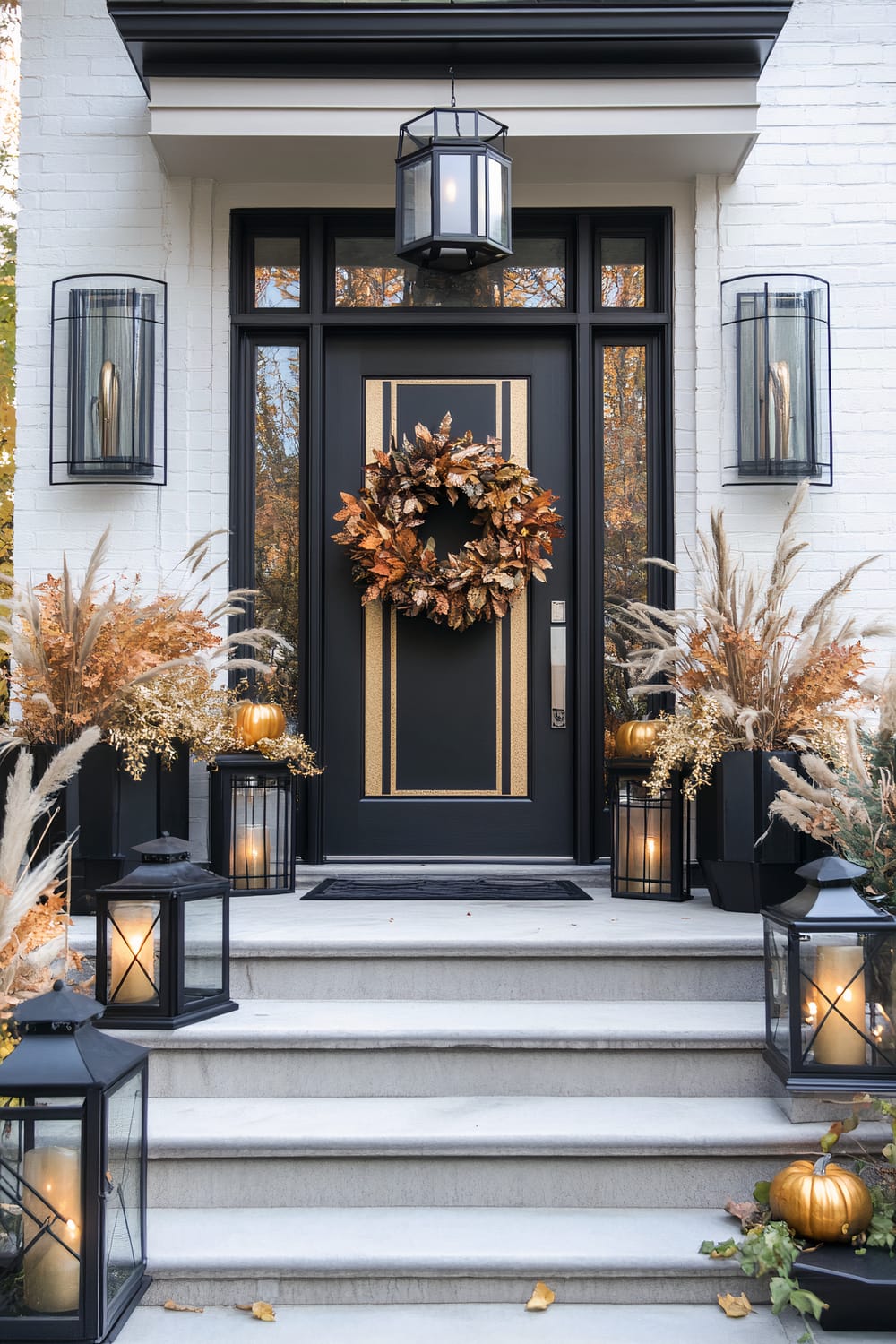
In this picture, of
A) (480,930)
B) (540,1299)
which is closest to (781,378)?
(480,930)

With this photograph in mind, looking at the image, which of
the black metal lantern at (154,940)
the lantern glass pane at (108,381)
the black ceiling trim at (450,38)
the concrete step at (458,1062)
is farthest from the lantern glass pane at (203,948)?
the black ceiling trim at (450,38)

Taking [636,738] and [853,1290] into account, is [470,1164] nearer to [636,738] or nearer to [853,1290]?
[853,1290]

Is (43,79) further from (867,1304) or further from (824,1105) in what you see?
(867,1304)

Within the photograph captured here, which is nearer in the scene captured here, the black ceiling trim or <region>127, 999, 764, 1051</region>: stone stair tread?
<region>127, 999, 764, 1051</region>: stone stair tread

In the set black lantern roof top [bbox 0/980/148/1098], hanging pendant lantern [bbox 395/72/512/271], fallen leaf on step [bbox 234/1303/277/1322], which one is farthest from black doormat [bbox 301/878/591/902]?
hanging pendant lantern [bbox 395/72/512/271]

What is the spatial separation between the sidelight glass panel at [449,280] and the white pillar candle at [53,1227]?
141 inches

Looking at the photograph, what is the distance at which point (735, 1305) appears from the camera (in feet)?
7.48

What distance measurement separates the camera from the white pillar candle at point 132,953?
2.80 metres

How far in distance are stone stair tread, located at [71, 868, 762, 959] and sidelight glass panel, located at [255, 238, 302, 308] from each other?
245 centimetres

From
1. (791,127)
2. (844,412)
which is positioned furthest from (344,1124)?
(791,127)

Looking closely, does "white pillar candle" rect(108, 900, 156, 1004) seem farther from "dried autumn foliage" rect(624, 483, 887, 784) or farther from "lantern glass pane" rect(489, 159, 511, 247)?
"lantern glass pane" rect(489, 159, 511, 247)

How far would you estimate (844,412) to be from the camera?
4578 millimetres

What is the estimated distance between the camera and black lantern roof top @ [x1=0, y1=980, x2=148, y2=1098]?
6.59 feet

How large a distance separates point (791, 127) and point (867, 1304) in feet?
13.8
